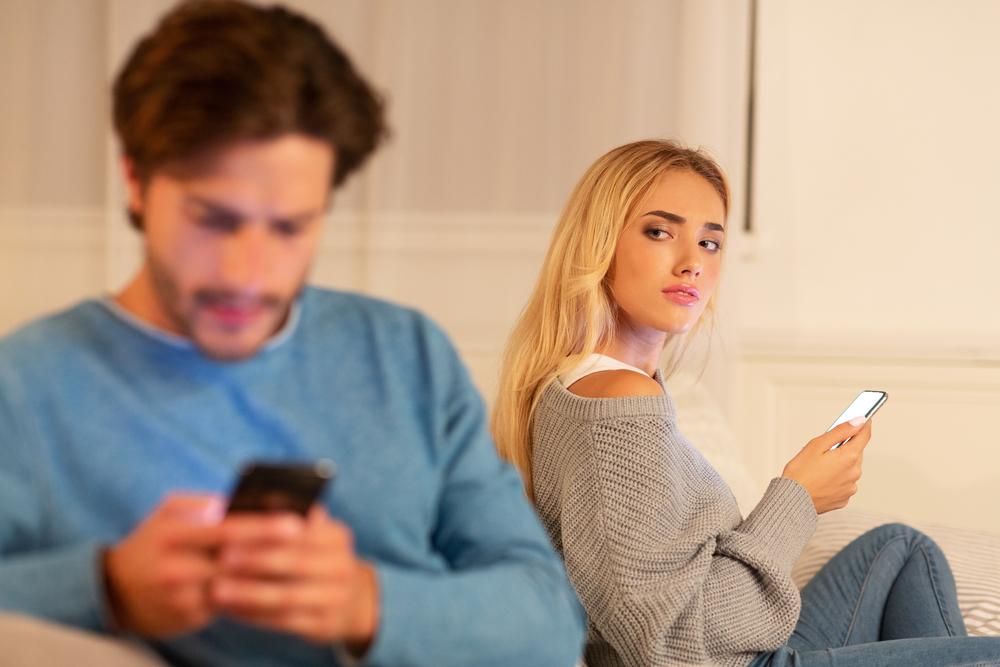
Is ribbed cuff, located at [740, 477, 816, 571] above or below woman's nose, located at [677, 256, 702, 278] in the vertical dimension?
below

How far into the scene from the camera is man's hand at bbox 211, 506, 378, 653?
0.67 m

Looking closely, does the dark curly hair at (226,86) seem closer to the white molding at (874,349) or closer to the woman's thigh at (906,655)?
the woman's thigh at (906,655)

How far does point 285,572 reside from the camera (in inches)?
26.5

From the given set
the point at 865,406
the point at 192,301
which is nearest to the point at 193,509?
the point at 192,301

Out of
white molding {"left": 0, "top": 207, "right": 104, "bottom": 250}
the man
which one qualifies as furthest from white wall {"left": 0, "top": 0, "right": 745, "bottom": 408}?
the man

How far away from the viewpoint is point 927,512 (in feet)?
8.54

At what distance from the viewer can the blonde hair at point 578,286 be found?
149 centimetres

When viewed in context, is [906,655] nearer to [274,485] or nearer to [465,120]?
[274,485]

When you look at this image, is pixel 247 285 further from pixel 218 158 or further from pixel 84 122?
pixel 84 122

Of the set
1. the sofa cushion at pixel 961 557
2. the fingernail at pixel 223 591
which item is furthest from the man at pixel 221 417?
the sofa cushion at pixel 961 557

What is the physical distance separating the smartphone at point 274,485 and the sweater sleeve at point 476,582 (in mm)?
115

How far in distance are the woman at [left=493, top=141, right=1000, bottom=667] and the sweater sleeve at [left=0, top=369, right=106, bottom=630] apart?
0.69 m

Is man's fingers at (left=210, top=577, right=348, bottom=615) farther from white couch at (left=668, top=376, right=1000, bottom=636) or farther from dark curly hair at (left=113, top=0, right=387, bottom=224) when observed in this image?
white couch at (left=668, top=376, right=1000, bottom=636)

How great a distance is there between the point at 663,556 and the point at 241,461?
2.12ft
